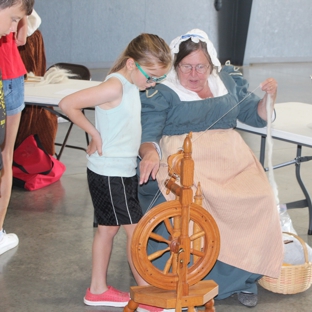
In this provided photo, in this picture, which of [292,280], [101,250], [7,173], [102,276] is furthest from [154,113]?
[292,280]

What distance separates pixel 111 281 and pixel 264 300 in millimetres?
715

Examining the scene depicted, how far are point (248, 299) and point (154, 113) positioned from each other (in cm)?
91

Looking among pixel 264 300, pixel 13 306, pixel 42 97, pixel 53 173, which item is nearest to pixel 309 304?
pixel 264 300

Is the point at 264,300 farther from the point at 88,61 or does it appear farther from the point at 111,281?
the point at 88,61

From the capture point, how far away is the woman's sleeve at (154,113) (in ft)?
8.47

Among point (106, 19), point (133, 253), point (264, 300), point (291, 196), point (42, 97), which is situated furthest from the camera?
point (106, 19)

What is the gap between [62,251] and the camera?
3.14 m

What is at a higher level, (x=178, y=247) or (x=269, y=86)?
(x=269, y=86)

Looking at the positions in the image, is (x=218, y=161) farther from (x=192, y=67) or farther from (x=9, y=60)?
(x=9, y=60)

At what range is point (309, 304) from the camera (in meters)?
2.67

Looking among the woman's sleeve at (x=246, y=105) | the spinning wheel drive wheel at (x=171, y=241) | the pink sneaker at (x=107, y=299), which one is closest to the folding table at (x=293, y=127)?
the woman's sleeve at (x=246, y=105)

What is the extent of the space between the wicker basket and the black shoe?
99 mm

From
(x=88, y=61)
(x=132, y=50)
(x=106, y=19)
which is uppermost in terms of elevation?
Answer: (x=132, y=50)

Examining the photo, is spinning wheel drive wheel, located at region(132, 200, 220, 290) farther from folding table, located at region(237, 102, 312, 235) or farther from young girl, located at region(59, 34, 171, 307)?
folding table, located at region(237, 102, 312, 235)
